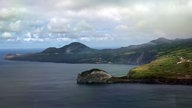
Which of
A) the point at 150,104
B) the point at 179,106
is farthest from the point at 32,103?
the point at 179,106

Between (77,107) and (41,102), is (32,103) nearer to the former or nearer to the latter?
(41,102)

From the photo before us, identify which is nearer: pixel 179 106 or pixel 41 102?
pixel 179 106

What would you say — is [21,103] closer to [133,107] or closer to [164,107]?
[133,107]

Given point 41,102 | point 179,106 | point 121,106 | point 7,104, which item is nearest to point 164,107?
point 179,106

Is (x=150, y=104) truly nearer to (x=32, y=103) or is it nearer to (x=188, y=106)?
(x=188, y=106)

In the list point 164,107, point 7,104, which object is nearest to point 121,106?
point 164,107

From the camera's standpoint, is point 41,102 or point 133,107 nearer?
point 133,107

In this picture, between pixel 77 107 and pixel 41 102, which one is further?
pixel 41 102
